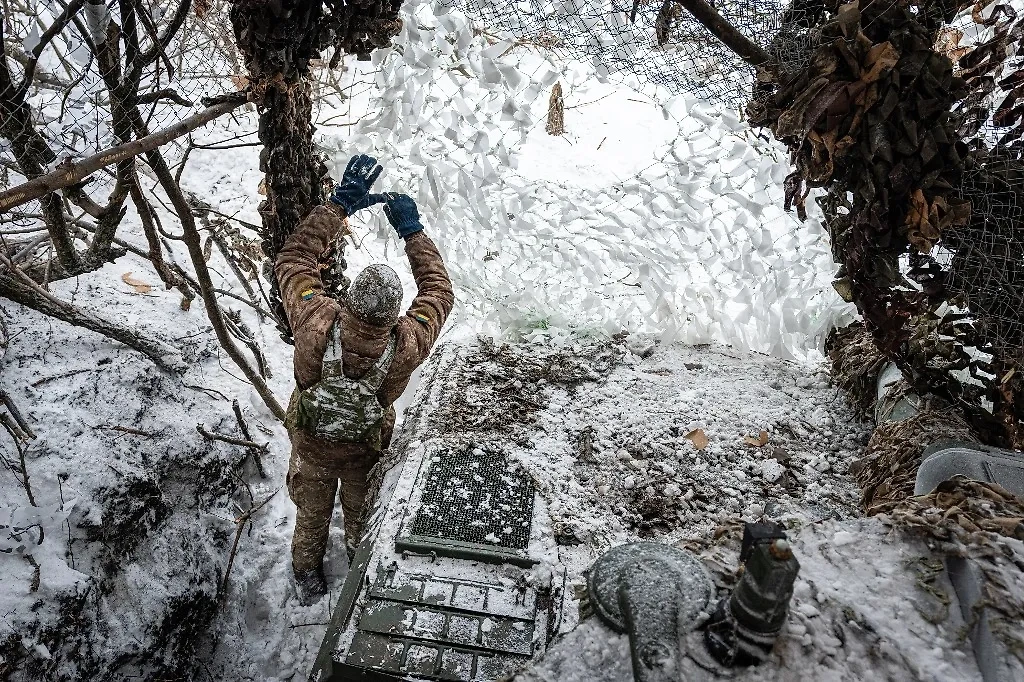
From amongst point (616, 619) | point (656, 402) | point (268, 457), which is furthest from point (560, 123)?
point (616, 619)

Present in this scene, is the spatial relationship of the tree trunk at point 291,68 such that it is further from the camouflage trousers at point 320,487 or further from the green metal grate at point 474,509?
the green metal grate at point 474,509

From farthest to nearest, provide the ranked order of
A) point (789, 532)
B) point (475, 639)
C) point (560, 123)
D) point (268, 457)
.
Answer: point (560, 123) → point (268, 457) → point (475, 639) → point (789, 532)

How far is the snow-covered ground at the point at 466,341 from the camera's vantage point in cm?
236

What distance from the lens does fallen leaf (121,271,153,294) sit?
12.2ft

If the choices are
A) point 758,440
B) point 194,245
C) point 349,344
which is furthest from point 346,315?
point 758,440

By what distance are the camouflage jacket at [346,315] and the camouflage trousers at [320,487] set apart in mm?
180

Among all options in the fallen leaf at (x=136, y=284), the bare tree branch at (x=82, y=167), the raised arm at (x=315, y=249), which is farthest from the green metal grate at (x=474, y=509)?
the fallen leaf at (x=136, y=284)

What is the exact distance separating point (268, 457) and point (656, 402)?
207cm

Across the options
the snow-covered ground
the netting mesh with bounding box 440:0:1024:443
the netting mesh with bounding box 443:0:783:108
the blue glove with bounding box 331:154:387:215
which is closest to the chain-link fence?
the blue glove with bounding box 331:154:387:215

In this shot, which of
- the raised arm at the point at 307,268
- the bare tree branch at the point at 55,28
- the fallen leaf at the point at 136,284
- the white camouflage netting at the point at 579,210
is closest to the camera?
the bare tree branch at the point at 55,28

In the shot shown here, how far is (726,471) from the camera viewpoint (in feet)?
7.98

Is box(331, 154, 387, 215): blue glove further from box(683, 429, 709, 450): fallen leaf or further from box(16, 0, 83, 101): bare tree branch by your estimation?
box(683, 429, 709, 450): fallen leaf

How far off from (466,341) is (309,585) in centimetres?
133

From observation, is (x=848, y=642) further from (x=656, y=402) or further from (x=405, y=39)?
(x=405, y=39)
